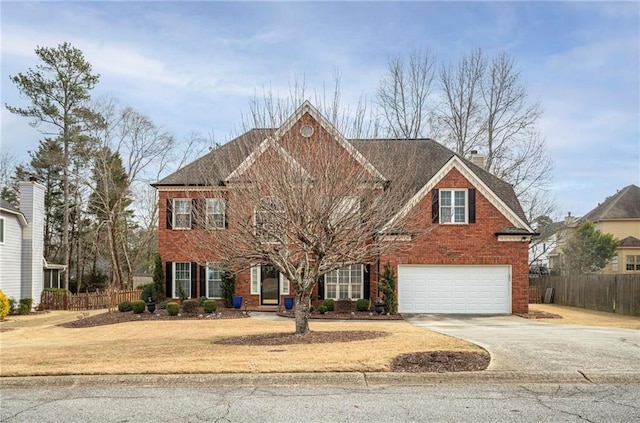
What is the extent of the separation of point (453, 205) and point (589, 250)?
800 inches

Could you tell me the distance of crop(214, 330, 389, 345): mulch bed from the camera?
14.3 meters

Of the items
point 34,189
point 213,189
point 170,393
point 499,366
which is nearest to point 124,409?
point 170,393

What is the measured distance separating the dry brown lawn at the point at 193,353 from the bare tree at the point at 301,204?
2.14m

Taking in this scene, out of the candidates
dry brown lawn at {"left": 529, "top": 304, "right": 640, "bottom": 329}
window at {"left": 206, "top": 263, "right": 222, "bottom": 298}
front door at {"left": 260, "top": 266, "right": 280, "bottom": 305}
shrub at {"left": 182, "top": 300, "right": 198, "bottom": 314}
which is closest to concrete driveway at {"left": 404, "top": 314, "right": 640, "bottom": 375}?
dry brown lawn at {"left": 529, "top": 304, "right": 640, "bottom": 329}

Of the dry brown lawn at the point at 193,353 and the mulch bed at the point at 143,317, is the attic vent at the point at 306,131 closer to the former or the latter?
the dry brown lawn at the point at 193,353

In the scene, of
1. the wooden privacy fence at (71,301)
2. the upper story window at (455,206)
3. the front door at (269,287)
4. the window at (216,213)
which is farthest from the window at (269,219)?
the wooden privacy fence at (71,301)

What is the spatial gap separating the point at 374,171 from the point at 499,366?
20.6ft

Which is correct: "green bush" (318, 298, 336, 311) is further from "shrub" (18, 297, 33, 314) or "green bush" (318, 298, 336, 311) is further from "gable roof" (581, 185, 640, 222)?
"gable roof" (581, 185, 640, 222)

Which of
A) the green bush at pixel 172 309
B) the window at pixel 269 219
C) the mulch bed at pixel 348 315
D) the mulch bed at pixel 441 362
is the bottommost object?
the mulch bed at pixel 348 315

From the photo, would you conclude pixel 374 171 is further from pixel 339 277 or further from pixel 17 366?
pixel 339 277

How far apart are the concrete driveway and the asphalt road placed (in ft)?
3.34

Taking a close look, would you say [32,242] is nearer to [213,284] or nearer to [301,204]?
[213,284]

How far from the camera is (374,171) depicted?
609 inches

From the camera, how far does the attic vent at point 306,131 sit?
1541 centimetres
